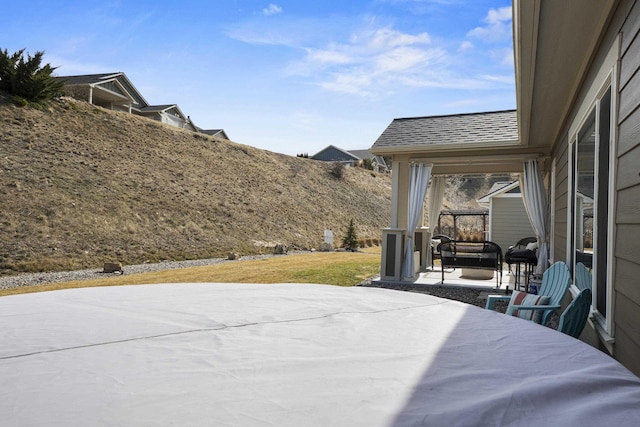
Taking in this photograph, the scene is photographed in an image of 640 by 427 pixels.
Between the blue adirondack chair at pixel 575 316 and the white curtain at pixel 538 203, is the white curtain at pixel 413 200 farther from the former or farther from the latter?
the blue adirondack chair at pixel 575 316

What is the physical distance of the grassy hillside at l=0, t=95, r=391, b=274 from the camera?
10820mm

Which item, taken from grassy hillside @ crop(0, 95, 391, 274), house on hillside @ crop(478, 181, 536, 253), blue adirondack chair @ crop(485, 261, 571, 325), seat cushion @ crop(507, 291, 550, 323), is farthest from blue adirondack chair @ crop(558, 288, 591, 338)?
house on hillside @ crop(478, 181, 536, 253)

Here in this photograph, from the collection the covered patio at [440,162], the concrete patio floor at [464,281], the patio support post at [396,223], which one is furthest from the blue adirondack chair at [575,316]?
the patio support post at [396,223]

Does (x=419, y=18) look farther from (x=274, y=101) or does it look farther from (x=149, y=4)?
(x=274, y=101)

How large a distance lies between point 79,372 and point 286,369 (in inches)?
17.4

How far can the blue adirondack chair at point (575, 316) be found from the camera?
7.14 feet

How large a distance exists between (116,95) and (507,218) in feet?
63.6

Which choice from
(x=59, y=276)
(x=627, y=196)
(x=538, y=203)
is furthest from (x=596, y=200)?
(x=59, y=276)

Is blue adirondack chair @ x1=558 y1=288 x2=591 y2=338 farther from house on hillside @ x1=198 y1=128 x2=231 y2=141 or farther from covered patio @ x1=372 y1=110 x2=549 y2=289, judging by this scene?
house on hillside @ x1=198 y1=128 x2=231 y2=141

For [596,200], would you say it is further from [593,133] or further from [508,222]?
[508,222]

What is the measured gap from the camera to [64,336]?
1.18 metres

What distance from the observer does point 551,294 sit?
320cm

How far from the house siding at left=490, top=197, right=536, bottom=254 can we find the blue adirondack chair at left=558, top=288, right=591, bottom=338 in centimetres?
1234

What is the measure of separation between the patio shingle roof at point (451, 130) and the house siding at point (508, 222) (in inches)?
276
